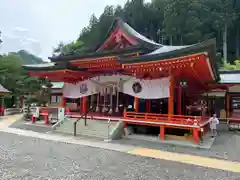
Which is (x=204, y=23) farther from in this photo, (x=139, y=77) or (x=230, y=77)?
(x=139, y=77)

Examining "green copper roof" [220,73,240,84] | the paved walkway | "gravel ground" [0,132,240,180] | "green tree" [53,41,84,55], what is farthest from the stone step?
"green tree" [53,41,84,55]

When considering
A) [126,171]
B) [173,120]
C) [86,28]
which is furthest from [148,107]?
[86,28]

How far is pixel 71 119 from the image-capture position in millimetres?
13688

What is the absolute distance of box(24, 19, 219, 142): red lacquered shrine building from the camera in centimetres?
979

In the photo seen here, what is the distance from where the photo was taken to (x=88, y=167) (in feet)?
20.3

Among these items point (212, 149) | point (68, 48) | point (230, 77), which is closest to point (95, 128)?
point (212, 149)

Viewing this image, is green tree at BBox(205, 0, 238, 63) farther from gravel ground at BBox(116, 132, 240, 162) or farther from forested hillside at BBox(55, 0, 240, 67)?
gravel ground at BBox(116, 132, 240, 162)

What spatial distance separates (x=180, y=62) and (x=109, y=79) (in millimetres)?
5817

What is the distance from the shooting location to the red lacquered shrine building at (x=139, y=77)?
32.1 ft

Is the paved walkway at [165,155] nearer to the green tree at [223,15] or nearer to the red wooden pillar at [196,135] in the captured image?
the red wooden pillar at [196,135]

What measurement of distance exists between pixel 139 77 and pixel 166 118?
9.28ft

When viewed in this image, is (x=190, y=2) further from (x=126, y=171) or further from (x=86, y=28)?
(x=126, y=171)

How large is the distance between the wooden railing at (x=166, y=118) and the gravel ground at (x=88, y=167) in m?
3.35

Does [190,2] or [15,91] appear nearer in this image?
[15,91]
